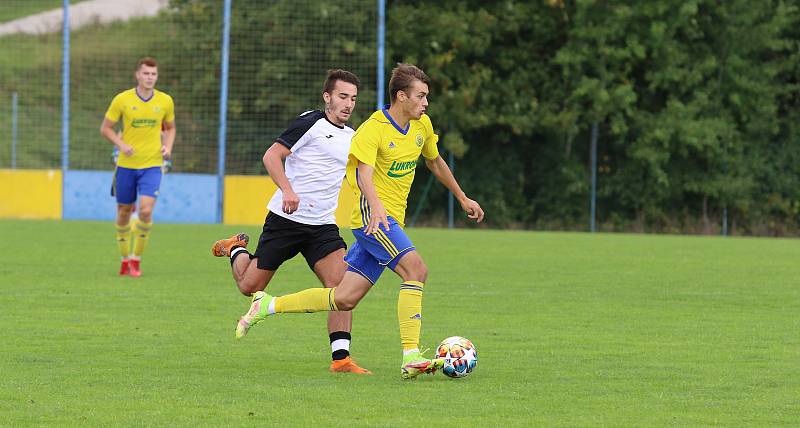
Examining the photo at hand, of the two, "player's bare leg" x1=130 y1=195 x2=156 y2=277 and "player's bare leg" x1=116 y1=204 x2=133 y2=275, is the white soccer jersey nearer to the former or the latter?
"player's bare leg" x1=130 y1=195 x2=156 y2=277

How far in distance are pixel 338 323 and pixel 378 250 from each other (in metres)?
0.64

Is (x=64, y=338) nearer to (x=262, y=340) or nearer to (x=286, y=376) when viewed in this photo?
(x=262, y=340)

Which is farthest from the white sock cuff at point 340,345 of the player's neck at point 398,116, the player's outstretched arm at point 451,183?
the player's neck at point 398,116

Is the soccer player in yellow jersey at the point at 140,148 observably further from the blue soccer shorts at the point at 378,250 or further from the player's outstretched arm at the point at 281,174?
the blue soccer shorts at the point at 378,250

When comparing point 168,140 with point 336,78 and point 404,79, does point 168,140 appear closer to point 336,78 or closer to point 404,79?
point 336,78

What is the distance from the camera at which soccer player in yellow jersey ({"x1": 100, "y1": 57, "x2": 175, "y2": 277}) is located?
1497 cm

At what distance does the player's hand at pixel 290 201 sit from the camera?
325 inches

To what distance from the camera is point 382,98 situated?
29969mm

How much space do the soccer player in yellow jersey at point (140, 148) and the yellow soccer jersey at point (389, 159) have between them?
7.00 m

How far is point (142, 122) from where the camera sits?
1520cm

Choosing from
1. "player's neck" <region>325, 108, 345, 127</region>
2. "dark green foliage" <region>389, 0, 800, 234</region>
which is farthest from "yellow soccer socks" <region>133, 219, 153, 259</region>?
"dark green foliage" <region>389, 0, 800, 234</region>

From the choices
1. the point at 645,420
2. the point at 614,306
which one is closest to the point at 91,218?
the point at 614,306

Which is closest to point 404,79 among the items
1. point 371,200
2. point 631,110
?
point 371,200

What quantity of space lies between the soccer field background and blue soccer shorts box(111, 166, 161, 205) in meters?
0.89
